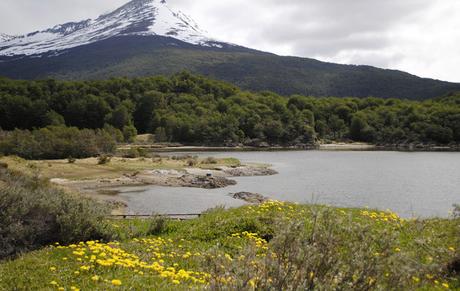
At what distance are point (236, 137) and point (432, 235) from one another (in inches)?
4834

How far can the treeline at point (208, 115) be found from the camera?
133750mm

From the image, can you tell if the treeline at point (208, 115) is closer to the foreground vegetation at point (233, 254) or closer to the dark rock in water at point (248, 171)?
the dark rock in water at point (248, 171)

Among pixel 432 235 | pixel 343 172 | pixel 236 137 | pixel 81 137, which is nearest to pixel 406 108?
pixel 236 137

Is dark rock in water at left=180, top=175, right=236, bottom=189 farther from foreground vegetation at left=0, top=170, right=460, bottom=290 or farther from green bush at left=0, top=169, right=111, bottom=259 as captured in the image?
green bush at left=0, top=169, right=111, bottom=259

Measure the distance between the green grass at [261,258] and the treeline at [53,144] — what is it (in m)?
56.1

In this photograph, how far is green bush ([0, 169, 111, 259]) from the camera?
10.4m

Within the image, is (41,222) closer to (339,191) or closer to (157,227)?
Result: (157,227)

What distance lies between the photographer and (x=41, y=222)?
1120 centimetres

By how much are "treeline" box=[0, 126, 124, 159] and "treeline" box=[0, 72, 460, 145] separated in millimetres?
54056

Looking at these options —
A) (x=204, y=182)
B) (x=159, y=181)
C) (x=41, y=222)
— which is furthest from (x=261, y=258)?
(x=159, y=181)

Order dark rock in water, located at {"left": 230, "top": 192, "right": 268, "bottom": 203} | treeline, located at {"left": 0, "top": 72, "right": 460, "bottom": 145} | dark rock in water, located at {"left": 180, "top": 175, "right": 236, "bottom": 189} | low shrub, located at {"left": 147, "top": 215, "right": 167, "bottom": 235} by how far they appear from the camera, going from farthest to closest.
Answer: treeline, located at {"left": 0, "top": 72, "right": 460, "bottom": 145}
dark rock in water, located at {"left": 180, "top": 175, "right": 236, "bottom": 189}
dark rock in water, located at {"left": 230, "top": 192, "right": 268, "bottom": 203}
low shrub, located at {"left": 147, "top": 215, "right": 167, "bottom": 235}

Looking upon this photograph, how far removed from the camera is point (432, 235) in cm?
1148

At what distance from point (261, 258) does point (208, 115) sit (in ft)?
470

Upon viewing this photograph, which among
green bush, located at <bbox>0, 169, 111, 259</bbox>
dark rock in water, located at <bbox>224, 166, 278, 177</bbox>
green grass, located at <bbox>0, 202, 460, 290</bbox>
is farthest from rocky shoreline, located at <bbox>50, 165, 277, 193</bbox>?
green grass, located at <bbox>0, 202, 460, 290</bbox>
